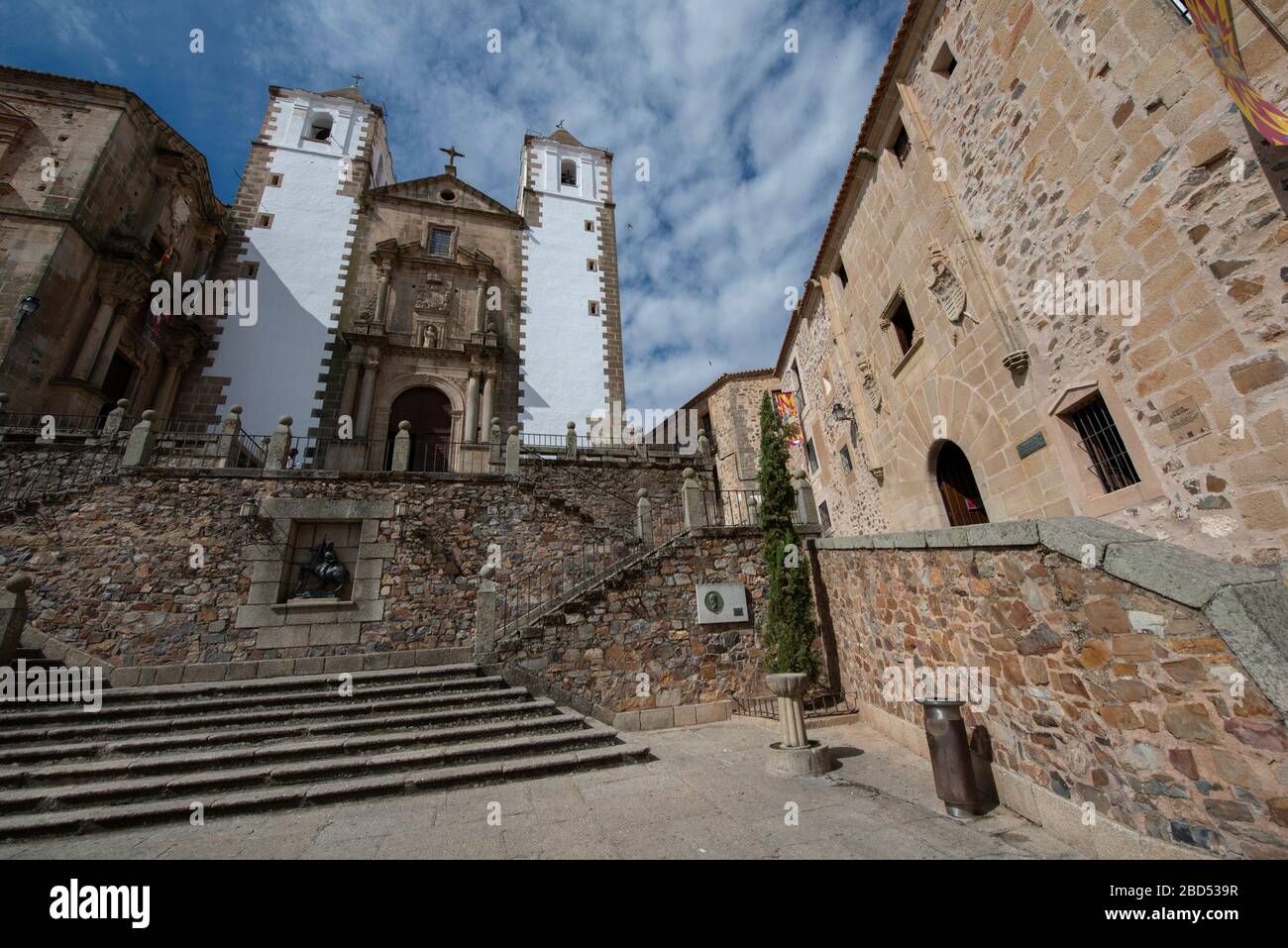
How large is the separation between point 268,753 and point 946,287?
10.8 meters

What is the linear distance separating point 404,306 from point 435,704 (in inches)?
590

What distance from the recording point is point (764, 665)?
8.93 metres

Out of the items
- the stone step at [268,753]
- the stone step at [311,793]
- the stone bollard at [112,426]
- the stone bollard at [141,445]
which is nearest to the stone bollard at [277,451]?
the stone bollard at [141,445]

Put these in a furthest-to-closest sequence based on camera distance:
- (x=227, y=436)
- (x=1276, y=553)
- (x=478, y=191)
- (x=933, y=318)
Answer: (x=478, y=191) → (x=227, y=436) → (x=933, y=318) → (x=1276, y=553)

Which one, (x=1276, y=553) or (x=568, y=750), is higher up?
(x=1276, y=553)

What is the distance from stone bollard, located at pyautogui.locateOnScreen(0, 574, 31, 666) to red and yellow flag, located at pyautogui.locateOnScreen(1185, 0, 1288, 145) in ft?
48.2

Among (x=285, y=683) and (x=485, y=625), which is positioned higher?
(x=485, y=625)

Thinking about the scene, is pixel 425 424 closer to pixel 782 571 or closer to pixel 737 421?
pixel 782 571

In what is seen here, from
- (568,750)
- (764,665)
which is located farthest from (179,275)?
(764,665)

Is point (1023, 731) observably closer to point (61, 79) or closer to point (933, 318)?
point (933, 318)

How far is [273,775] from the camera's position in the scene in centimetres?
511

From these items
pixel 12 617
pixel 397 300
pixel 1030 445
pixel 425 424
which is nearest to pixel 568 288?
pixel 397 300

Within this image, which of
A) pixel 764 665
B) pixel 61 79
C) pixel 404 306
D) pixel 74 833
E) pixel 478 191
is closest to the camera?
pixel 74 833
